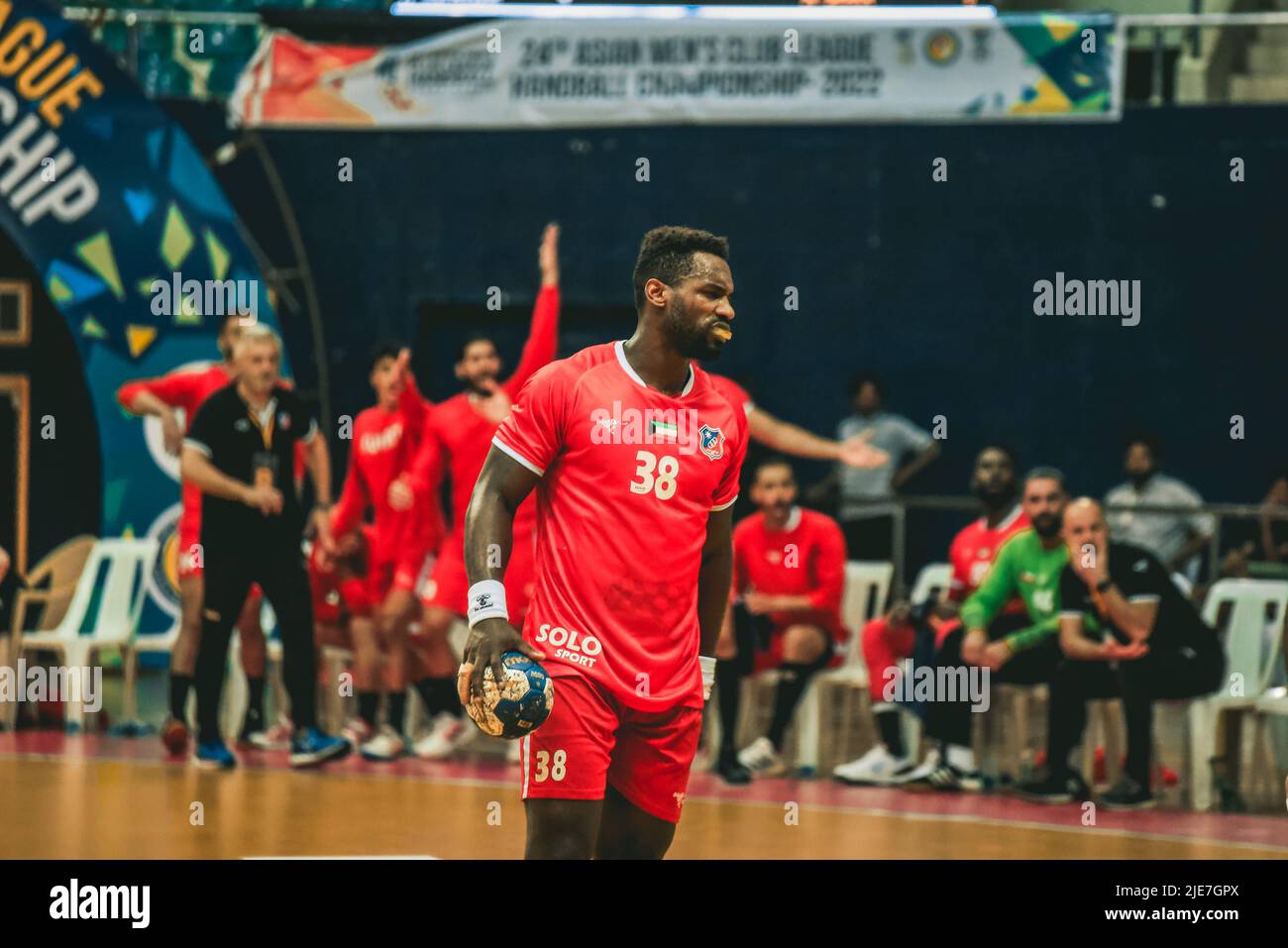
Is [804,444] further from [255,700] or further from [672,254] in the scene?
[672,254]

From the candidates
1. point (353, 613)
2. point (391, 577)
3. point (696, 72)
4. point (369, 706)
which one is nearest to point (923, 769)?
point (369, 706)

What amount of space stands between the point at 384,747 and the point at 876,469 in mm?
4264

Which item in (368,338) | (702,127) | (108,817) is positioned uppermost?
(702,127)

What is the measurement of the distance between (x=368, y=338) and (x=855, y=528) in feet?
13.6

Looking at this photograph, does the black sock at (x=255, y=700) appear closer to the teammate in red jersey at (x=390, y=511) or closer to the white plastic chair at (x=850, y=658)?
the teammate in red jersey at (x=390, y=511)

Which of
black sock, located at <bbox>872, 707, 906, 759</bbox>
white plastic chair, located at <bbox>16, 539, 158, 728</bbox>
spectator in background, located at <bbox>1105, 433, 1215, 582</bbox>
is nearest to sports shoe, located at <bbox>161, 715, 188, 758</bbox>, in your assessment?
white plastic chair, located at <bbox>16, 539, 158, 728</bbox>

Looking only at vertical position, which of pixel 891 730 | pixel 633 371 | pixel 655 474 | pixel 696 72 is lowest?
pixel 891 730

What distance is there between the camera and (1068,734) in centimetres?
990

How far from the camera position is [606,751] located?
5465mm

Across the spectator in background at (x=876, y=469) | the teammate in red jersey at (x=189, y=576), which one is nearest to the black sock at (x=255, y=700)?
the teammate in red jersey at (x=189, y=576)

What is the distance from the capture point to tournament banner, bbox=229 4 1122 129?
13539 mm

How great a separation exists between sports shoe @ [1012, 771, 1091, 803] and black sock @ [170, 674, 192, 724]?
4.35m
